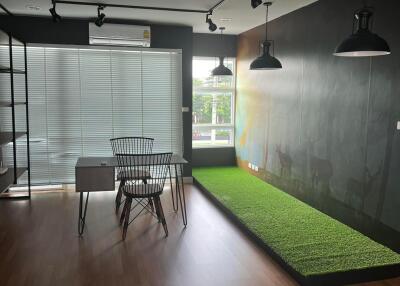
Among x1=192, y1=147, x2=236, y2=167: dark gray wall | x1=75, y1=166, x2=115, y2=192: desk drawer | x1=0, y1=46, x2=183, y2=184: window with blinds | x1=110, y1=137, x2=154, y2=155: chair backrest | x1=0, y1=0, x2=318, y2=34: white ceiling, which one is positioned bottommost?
x1=192, y1=147, x2=236, y2=167: dark gray wall

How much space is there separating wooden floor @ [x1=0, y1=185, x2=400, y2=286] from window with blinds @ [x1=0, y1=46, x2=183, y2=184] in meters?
1.22

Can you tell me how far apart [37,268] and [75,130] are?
3051mm

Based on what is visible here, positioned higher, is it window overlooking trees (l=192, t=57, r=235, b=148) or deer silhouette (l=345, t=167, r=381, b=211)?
window overlooking trees (l=192, t=57, r=235, b=148)

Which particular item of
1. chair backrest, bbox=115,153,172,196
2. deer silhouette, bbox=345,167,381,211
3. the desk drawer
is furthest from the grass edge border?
the desk drawer

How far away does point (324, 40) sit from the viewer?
4.42 m

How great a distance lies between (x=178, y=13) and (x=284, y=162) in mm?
2667

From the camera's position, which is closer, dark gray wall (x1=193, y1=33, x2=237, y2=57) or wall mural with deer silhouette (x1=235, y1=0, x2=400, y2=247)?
wall mural with deer silhouette (x1=235, y1=0, x2=400, y2=247)

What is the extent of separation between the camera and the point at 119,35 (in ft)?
18.6

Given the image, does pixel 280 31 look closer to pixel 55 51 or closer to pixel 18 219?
pixel 55 51

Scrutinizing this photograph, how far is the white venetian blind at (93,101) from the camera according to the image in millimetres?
5734

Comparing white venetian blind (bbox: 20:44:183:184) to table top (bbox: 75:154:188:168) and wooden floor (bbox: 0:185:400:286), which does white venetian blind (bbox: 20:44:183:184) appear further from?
table top (bbox: 75:154:188:168)

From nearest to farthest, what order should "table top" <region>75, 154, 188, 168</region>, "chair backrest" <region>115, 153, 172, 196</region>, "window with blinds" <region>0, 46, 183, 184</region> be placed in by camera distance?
"chair backrest" <region>115, 153, 172, 196</region> < "table top" <region>75, 154, 188, 168</region> < "window with blinds" <region>0, 46, 183, 184</region>

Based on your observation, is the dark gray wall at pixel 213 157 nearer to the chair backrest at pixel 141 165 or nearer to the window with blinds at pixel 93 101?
the window with blinds at pixel 93 101

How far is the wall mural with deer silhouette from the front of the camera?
352 cm
